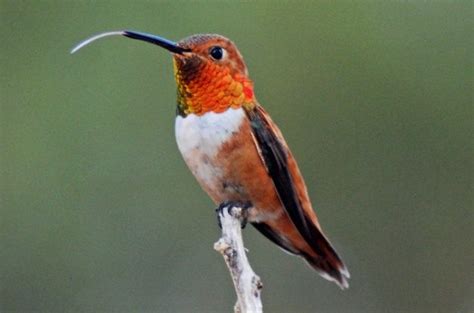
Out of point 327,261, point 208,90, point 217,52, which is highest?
point 217,52

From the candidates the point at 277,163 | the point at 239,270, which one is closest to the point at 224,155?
the point at 277,163

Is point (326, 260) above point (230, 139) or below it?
below

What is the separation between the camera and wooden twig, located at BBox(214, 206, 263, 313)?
294 cm

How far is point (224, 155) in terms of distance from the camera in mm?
3693

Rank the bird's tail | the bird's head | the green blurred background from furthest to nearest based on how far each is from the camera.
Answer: the green blurred background, the bird's tail, the bird's head

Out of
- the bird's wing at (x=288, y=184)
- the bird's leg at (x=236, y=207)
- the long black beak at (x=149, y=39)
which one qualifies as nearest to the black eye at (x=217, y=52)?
the long black beak at (x=149, y=39)

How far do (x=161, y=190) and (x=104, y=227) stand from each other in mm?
465

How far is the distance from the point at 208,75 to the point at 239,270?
0.83 meters

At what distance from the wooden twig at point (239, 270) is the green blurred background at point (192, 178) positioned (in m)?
3.04

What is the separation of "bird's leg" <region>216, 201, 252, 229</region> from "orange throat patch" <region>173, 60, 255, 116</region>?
40 cm

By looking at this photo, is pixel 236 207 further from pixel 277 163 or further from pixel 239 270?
pixel 239 270

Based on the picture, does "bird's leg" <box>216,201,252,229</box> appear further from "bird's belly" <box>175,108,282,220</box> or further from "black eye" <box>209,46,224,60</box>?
"black eye" <box>209,46,224,60</box>

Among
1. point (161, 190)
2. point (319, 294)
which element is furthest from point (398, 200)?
point (161, 190)

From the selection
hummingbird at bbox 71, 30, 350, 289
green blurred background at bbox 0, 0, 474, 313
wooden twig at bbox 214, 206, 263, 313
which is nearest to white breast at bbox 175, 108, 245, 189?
hummingbird at bbox 71, 30, 350, 289
